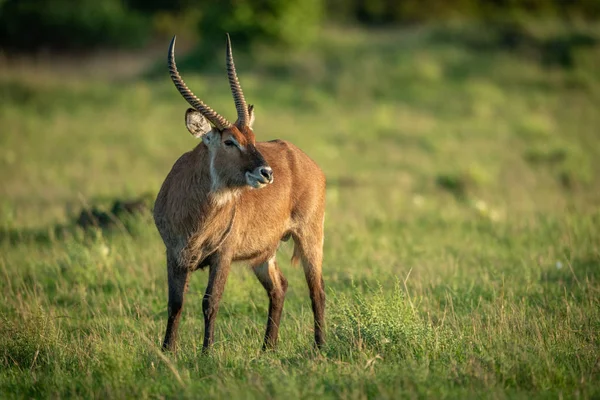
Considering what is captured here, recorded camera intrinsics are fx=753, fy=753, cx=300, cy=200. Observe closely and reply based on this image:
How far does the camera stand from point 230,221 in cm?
621

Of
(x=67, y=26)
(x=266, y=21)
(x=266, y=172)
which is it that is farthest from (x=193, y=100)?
(x=67, y=26)

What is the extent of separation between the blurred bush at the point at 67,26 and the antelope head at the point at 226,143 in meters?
33.2

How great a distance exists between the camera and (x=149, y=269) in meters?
8.42

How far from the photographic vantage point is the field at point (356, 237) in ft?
17.0

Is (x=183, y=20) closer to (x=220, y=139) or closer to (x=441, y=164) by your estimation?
(x=441, y=164)

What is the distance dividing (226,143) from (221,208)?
1.76ft

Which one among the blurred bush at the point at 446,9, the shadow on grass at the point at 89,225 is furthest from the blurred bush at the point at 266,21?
the shadow on grass at the point at 89,225

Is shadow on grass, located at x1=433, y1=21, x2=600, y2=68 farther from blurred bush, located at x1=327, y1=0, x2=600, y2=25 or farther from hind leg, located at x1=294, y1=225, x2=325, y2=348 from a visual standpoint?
hind leg, located at x1=294, y1=225, x2=325, y2=348

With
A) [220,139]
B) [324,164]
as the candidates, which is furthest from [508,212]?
[220,139]

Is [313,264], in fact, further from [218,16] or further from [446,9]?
[446,9]

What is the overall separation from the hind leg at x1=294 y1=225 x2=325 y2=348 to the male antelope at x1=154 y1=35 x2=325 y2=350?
0.01 metres

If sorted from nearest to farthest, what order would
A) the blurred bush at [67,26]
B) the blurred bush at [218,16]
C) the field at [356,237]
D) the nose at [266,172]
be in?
the field at [356,237] → the nose at [266,172] → the blurred bush at [218,16] → the blurred bush at [67,26]

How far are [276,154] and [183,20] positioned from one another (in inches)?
1494

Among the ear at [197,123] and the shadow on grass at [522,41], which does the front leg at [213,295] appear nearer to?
the ear at [197,123]
